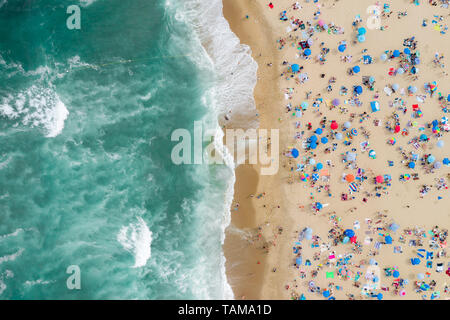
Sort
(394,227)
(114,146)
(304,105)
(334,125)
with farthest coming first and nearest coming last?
(304,105), (334,125), (394,227), (114,146)

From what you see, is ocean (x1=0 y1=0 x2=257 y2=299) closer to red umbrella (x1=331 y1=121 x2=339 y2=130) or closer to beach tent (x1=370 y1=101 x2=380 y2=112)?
red umbrella (x1=331 y1=121 x2=339 y2=130)

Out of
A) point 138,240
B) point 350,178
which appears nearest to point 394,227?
point 350,178

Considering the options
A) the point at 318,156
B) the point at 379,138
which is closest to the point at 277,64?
the point at 318,156

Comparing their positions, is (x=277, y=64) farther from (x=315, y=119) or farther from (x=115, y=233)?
(x=115, y=233)

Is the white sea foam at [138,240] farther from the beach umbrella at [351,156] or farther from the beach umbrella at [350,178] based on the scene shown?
the beach umbrella at [351,156]

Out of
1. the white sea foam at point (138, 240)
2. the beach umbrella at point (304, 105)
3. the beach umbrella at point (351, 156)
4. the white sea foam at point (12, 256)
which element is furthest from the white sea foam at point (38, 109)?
the beach umbrella at point (351, 156)

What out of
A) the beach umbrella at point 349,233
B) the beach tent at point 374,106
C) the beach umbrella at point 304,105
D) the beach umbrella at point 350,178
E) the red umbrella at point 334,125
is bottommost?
the beach umbrella at point 349,233

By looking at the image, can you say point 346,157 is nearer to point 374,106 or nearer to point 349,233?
point 374,106
